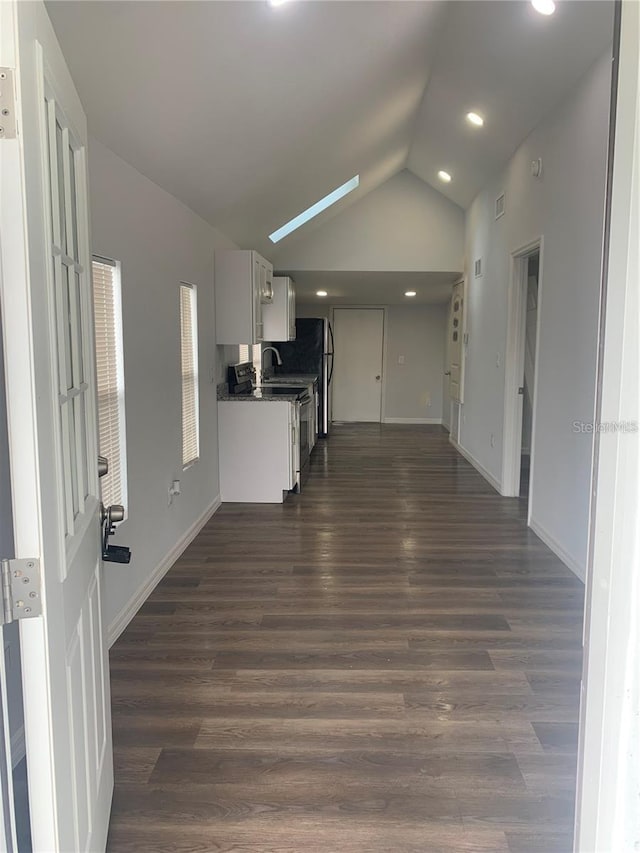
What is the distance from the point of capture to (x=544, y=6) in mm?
2953

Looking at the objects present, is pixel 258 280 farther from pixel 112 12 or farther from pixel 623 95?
pixel 623 95

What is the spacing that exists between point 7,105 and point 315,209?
5.69 meters

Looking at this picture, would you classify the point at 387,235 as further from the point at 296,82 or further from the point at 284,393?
the point at 296,82

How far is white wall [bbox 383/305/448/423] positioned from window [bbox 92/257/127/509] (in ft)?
24.9

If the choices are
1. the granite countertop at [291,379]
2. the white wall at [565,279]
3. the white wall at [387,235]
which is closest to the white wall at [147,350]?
the white wall at [565,279]

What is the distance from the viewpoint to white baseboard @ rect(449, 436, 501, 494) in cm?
562

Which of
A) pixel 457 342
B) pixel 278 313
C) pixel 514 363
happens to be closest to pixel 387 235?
pixel 457 342

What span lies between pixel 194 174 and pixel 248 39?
1.04m

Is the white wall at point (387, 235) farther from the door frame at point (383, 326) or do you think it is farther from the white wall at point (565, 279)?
the door frame at point (383, 326)

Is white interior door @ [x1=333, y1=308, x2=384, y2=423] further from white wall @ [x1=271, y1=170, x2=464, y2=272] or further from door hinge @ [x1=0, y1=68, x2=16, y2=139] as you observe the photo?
door hinge @ [x1=0, y1=68, x2=16, y2=139]

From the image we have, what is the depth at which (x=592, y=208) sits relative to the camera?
10.9ft

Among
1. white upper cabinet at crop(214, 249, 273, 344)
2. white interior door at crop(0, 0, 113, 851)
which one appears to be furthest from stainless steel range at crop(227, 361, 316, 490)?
white interior door at crop(0, 0, 113, 851)

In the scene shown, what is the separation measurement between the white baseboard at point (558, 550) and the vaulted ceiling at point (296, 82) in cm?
284

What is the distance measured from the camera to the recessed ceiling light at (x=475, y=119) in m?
4.77
